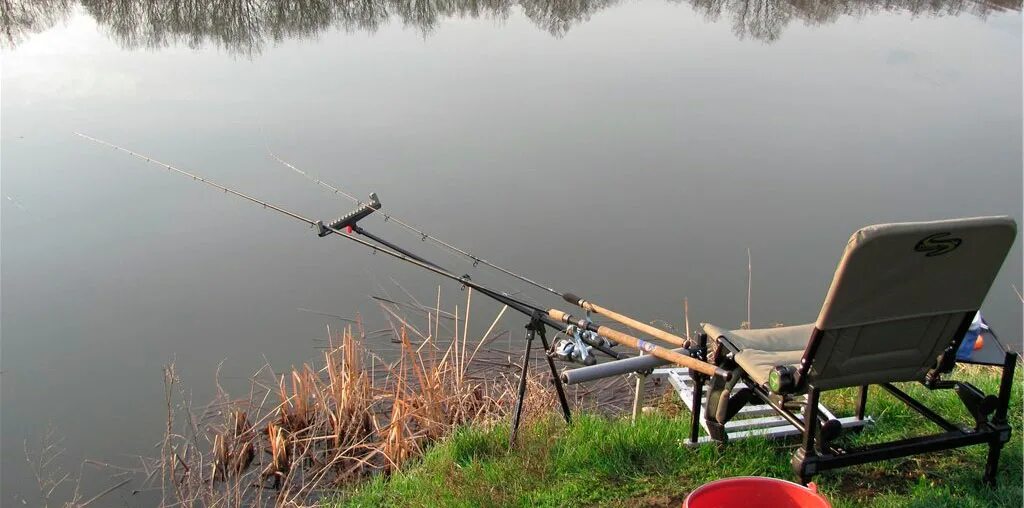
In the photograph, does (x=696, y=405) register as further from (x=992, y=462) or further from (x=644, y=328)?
(x=992, y=462)

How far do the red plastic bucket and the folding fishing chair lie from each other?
0.11 metres

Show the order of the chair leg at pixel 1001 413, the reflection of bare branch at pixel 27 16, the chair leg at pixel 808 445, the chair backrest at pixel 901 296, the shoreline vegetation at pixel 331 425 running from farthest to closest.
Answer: the reflection of bare branch at pixel 27 16, the shoreline vegetation at pixel 331 425, the chair leg at pixel 1001 413, the chair leg at pixel 808 445, the chair backrest at pixel 901 296

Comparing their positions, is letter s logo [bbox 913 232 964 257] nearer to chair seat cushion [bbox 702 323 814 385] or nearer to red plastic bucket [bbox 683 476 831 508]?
chair seat cushion [bbox 702 323 814 385]

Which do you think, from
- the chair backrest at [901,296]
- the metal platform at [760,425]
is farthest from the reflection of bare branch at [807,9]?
the chair backrest at [901,296]

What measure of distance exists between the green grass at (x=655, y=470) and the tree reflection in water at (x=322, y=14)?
9.43m

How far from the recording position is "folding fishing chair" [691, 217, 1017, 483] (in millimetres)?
2400

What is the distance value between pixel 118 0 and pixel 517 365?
10.9 metres

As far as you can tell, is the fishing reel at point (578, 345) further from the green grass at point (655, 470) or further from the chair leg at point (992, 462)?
the chair leg at point (992, 462)

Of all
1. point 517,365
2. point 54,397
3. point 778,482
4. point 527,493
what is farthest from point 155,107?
point 778,482

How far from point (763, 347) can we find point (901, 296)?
0.52 metres

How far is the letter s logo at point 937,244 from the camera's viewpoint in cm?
239

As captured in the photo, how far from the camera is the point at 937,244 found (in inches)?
95.0

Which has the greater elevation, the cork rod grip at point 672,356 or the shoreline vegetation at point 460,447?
the cork rod grip at point 672,356

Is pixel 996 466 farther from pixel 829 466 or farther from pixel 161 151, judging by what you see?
pixel 161 151
